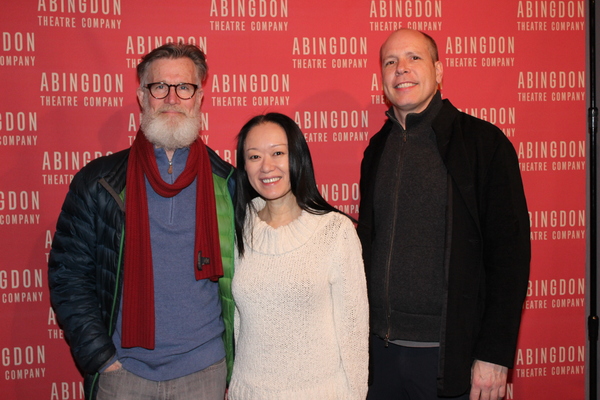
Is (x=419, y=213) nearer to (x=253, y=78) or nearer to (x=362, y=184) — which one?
(x=362, y=184)

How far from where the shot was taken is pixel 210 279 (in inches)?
87.6

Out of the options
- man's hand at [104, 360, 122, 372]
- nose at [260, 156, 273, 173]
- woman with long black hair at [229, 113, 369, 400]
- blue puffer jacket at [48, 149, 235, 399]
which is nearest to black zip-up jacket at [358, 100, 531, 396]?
woman with long black hair at [229, 113, 369, 400]

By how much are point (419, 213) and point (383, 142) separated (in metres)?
0.45

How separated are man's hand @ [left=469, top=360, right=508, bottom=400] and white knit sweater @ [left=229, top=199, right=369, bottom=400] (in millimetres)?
441

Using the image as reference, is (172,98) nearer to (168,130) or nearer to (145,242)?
(168,130)

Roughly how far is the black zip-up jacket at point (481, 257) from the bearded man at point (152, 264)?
0.93 metres

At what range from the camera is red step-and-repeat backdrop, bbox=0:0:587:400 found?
2.83 m

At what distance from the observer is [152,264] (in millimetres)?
2137

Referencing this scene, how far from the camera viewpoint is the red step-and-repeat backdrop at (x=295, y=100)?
2826 mm

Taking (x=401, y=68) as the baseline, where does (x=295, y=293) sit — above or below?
below

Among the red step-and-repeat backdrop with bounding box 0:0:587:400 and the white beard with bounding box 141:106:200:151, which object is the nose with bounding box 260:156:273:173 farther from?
the red step-and-repeat backdrop with bounding box 0:0:587:400

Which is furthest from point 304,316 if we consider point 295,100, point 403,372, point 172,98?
point 295,100

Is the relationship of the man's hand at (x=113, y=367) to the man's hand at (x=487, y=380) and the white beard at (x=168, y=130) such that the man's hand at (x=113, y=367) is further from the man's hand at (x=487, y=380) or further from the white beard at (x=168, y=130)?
the man's hand at (x=487, y=380)

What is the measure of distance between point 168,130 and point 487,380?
167cm
